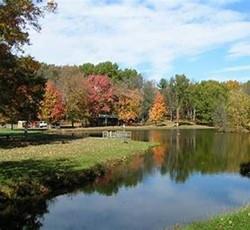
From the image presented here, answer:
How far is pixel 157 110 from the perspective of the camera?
144m

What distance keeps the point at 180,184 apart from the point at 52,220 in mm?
15175

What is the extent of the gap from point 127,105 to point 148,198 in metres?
106

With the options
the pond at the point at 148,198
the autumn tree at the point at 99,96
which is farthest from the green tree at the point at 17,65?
the autumn tree at the point at 99,96

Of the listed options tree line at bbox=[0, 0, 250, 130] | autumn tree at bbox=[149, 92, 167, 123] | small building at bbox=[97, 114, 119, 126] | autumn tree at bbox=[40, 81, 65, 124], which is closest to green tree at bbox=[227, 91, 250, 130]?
tree line at bbox=[0, 0, 250, 130]

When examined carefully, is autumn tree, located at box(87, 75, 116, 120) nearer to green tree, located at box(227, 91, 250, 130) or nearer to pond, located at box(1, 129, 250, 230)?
green tree, located at box(227, 91, 250, 130)

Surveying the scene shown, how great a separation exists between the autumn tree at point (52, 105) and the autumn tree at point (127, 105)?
84.0ft

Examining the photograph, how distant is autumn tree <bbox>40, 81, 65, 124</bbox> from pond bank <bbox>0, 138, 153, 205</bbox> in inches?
2248

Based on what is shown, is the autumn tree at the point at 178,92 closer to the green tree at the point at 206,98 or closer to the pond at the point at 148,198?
the green tree at the point at 206,98

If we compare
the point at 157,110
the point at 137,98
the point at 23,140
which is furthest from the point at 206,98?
the point at 23,140

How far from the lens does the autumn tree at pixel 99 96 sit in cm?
12231

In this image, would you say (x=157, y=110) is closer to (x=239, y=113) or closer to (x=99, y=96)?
(x=99, y=96)

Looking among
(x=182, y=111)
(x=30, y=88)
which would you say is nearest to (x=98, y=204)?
(x=30, y=88)

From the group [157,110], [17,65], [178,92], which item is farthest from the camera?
[178,92]

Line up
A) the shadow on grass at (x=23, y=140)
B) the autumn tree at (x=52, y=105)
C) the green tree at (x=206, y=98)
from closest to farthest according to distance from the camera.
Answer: the shadow on grass at (x=23, y=140)
the autumn tree at (x=52, y=105)
the green tree at (x=206, y=98)
